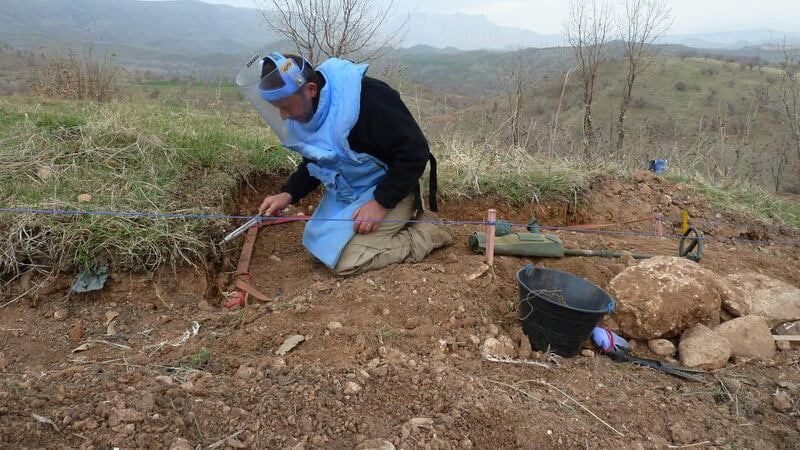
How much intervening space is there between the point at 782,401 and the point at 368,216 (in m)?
2.10

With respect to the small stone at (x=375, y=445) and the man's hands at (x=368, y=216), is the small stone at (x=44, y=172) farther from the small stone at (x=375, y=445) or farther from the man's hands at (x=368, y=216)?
the small stone at (x=375, y=445)

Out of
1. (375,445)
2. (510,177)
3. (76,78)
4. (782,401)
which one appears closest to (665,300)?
(782,401)

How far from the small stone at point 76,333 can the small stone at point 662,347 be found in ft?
9.16

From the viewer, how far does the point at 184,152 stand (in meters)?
3.71

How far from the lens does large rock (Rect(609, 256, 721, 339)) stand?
257cm

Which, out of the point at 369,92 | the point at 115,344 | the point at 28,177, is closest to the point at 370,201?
the point at 369,92

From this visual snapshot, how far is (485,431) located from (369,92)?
1804 mm

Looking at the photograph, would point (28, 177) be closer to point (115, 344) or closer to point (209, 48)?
point (115, 344)

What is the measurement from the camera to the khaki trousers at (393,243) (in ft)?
9.75

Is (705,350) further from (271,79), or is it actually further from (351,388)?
(271,79)

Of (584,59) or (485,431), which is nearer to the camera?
(485,431)

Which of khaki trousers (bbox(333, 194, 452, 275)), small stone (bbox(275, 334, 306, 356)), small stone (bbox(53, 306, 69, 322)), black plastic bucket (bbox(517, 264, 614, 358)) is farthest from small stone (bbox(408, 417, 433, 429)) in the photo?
small stone (bbox(53, 306, 69, 322))

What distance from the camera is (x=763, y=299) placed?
2.94 metres

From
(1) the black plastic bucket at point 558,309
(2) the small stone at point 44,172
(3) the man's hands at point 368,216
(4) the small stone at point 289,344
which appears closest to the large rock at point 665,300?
(1) the black plastic bucket at point 558,309
